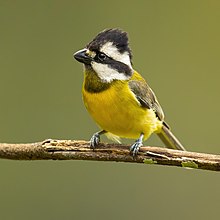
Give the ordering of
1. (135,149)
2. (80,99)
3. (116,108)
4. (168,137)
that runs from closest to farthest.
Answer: (135,149)
(116,108)
(168,137)
(80,99)

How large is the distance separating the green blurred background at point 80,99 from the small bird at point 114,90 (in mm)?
1180

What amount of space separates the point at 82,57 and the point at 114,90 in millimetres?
168

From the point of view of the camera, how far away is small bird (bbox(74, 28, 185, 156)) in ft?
6.69

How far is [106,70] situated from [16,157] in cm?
42

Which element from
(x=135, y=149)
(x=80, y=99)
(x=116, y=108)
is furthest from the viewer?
(x=80, y=99)

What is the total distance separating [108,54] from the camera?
2053 mm

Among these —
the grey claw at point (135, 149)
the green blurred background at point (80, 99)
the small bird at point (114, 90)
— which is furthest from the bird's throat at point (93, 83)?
the green blurred background at point (80, 99)

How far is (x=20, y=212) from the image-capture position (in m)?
Answer: 3.26

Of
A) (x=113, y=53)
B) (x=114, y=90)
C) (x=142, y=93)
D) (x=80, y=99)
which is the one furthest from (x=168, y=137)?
(x=80, y=99)

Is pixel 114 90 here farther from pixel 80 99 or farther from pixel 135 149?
pixel 80 99

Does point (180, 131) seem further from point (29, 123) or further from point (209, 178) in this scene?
point (29, 123)

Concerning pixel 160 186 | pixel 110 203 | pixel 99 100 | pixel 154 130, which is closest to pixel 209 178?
pixel 160 186

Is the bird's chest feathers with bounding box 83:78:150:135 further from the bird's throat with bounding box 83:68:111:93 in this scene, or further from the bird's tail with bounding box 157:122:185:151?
the bird's tail with bounding box 157:122:185:151

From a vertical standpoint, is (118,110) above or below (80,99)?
below
